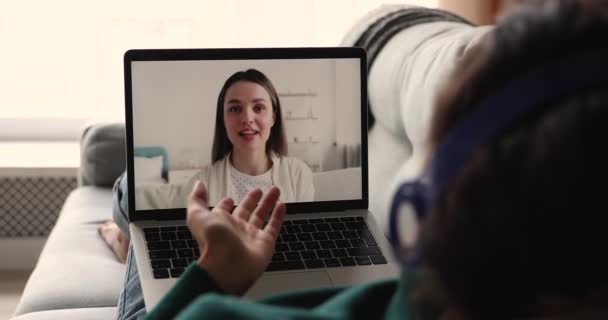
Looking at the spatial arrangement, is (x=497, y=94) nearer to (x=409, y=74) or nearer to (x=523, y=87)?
(x=523, y=87)

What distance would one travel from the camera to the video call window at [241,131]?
1257 millimetres

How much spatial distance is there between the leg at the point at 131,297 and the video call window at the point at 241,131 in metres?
0.12

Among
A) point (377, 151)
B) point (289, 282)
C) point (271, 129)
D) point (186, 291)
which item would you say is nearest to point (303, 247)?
point (289, 282)

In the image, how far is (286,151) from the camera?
129cm

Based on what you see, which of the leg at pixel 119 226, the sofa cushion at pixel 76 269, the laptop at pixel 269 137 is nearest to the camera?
the laptop at pixel 269 137

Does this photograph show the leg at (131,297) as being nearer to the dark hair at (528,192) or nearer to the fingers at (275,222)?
the fingers at (275,222)

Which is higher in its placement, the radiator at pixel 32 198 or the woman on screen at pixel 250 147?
the woman on screen at pixel 250 147

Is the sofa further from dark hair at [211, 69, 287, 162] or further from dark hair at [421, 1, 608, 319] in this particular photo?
dark hair at [421, 1, 608, 319]

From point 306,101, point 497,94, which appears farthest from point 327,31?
point 497,94

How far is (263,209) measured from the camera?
0.90 meters

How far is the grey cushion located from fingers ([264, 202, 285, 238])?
1.31m

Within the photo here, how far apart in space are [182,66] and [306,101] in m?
0.20

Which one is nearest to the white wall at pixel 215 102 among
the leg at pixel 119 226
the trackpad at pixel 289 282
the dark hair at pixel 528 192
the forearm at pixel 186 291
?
the trackpad at pixel 289 282

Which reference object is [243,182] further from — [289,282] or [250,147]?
[289,282]
